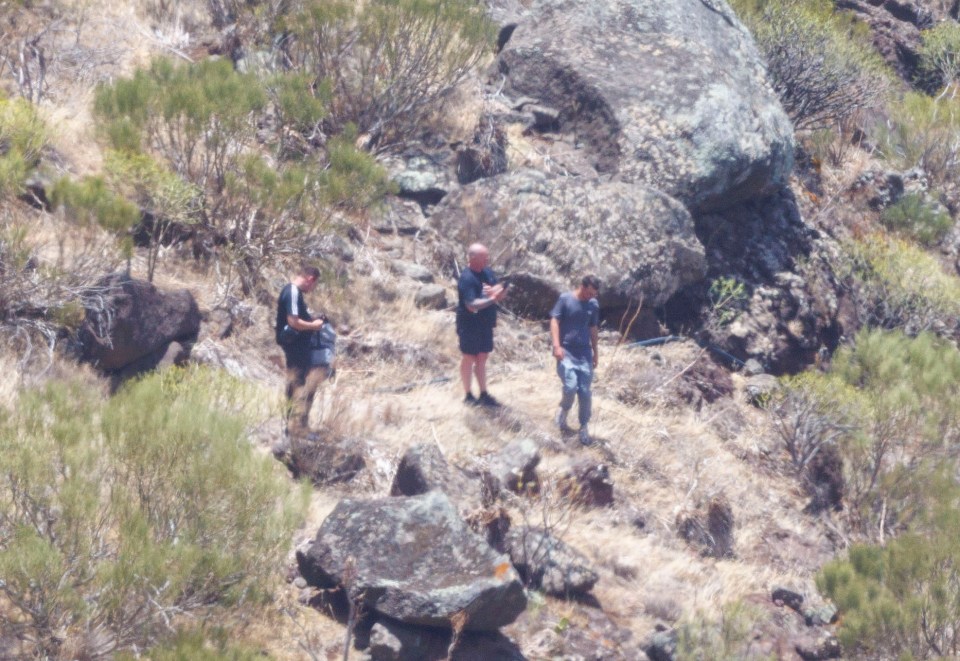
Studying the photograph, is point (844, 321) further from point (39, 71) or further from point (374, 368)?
point (39, 71)

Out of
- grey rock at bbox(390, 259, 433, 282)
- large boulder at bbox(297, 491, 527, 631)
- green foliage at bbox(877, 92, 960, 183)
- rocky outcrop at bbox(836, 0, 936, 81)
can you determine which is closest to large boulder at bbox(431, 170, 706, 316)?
grey rock at bbox(390, 259, 433, 282)

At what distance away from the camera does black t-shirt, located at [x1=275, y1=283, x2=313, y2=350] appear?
784 centimetres

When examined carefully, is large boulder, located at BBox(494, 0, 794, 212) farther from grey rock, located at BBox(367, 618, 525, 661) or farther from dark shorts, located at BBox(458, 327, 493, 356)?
grey rock, located at BBox(367, 618, 525, 661)

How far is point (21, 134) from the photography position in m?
9.34

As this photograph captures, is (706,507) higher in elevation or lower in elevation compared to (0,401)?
lower

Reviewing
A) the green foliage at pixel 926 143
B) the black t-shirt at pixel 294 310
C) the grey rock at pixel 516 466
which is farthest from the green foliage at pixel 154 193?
the green foliage at pixel 926 143

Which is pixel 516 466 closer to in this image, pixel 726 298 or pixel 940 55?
pixel 726 298

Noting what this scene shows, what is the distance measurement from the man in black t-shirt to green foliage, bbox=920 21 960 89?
15757mm

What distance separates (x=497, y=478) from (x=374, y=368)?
7.72 feet

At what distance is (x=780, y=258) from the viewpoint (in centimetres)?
1417

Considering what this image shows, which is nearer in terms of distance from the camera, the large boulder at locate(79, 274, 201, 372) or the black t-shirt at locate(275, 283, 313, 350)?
the black t-shirt at locate(275, 283, 313, 350)

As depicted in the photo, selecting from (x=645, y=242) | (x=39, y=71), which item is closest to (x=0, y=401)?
(x=39, y=71)

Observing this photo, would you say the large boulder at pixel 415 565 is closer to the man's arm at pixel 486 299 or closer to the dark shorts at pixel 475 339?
the man's arm at pixel 486 299

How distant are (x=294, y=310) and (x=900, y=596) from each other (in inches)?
178
